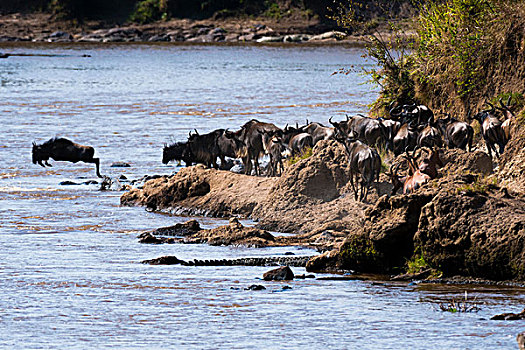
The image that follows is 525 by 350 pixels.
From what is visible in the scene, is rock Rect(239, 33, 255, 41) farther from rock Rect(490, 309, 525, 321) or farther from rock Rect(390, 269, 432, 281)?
rock Rect(490, 309, 525, 321)

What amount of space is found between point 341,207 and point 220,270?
3.93m

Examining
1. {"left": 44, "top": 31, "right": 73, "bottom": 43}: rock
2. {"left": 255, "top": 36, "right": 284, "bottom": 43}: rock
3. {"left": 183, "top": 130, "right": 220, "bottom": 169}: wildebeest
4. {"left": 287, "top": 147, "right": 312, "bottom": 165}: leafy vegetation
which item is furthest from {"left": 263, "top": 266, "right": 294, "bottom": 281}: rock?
{"left": 44, "top": 31, "right": 73, "bottom": 43}: rock

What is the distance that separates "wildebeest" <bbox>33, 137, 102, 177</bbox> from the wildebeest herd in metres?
0.78

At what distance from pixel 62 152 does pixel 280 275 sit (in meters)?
13.6

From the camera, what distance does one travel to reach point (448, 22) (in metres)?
22.7

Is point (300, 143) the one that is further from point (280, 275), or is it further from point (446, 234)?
point (446, 234)

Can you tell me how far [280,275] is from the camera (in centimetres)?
1189

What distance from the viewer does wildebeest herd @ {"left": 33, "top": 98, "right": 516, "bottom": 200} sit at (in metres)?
16.2

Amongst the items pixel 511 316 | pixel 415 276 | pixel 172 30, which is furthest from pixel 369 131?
pixel 172 30

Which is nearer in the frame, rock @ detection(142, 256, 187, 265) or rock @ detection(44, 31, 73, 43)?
rock @ detection(142, 256, 187, 265)

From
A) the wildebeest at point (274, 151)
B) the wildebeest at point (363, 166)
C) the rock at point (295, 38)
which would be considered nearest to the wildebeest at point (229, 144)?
the wildebeest at point (274, 151)

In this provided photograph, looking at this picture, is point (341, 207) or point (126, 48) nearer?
point (341, 207)

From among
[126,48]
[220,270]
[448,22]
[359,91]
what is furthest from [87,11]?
[220,270]

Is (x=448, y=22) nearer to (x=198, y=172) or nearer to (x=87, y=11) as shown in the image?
(x=198, y=172)
